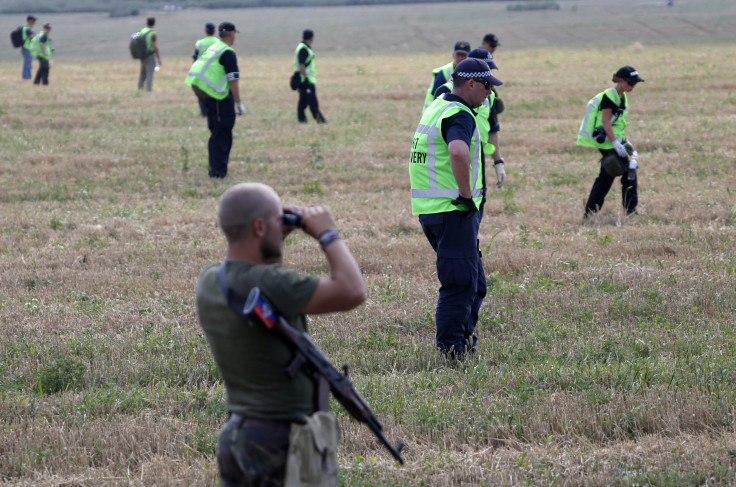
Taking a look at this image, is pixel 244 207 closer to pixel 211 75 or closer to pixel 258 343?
pixel 258 343

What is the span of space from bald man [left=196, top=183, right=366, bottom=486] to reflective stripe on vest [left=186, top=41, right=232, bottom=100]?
958 centimetres

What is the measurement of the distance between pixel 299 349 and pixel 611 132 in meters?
7.56

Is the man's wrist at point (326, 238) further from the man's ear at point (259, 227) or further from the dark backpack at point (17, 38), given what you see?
the dark backpack at point (17, 38)

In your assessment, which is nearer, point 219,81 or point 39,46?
point 219,81

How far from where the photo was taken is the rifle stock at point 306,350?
306cm

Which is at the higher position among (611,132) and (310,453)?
(611,132)

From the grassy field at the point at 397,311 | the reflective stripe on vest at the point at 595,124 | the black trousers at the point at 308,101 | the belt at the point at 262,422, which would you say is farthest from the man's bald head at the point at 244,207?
the black trousers at the point at 308,101

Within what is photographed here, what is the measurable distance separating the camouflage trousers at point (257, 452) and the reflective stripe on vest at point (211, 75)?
9770mm

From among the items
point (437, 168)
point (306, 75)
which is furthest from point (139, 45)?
point (437, 168)

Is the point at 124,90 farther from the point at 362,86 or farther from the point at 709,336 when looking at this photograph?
the point at 709,336

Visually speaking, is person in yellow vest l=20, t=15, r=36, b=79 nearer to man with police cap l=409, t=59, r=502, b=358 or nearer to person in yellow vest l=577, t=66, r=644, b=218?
person in yellow vest l=577, t=66, r=644, b=218

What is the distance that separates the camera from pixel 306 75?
1895cm

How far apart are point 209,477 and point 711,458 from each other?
251cm

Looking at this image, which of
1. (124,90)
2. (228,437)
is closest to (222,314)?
(228,437)
